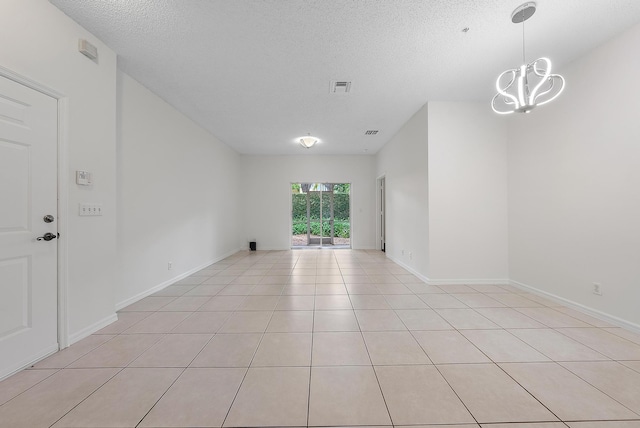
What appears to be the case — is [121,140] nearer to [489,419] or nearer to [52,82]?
[52,82]

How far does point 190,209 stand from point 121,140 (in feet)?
5.80

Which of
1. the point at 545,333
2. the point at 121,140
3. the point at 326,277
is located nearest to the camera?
the point at 545,333

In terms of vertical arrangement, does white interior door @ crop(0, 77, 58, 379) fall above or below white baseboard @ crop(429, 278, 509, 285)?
above

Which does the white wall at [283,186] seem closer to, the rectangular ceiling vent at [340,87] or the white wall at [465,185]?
the white wall at [465,185]

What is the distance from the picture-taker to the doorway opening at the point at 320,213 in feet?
27.4

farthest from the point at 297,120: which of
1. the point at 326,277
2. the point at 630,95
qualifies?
the point at 630,95

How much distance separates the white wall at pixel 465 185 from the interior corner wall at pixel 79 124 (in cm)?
415

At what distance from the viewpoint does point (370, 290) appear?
370 centimetres

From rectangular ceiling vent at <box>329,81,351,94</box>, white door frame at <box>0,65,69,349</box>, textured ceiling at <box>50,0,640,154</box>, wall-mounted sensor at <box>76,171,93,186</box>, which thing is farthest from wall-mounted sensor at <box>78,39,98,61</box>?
rectangular ceiling vent at <box>329,81,351,94</box>

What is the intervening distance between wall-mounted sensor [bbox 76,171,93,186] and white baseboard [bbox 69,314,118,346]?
1352 millimetres

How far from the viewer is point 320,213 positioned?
27.8 ft

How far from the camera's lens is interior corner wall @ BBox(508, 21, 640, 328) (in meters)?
2.41

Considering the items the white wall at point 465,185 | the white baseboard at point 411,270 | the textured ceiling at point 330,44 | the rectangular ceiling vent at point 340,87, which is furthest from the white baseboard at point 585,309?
the rectangular ceiling vent at point 340,87

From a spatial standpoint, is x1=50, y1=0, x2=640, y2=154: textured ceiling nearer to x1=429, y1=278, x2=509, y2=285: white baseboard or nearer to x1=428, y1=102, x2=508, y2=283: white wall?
x1=428, y1=102, x2=508, y2=283: white wall
